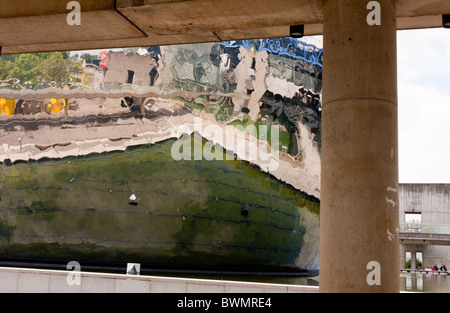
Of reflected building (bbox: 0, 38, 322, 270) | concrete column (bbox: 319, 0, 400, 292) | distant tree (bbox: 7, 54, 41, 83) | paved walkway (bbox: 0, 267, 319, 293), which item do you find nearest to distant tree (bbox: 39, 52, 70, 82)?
reflected building (bbox: 0, 38, 322, 270)

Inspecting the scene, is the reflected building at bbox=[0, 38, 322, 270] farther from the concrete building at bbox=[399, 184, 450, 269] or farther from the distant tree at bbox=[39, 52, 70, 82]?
the concrete building at bbox=[399, 184, 450, 269]

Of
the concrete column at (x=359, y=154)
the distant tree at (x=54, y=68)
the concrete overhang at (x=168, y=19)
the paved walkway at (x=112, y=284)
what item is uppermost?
the distant tree at (x=54, y=68)

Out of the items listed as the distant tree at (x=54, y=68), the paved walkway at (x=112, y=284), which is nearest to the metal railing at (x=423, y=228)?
the paved walkway at (x=112, y=284)

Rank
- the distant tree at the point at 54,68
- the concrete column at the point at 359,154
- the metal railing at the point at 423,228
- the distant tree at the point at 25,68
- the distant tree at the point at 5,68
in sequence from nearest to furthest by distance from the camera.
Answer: the concrete column at the point at 359,154 < the distant tree at the point at 54,68 < the distant tree at the point at 25,68 < the distant tree at the point at 5,68 < the metal railing at the point at 423,228

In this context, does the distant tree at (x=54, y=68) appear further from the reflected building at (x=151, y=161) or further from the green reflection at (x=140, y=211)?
the green reflection at (x=140, y=211)

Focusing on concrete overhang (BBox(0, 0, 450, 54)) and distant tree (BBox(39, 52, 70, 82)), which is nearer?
concrete overhang (BBox(0, 0, 450, 54))

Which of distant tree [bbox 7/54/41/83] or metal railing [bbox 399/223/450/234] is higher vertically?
distant tree [bbox 7/54/41/83]

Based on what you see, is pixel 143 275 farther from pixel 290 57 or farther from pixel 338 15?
pixel 338 15
